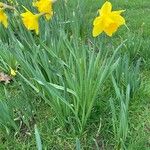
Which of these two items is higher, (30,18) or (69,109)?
(30,18)

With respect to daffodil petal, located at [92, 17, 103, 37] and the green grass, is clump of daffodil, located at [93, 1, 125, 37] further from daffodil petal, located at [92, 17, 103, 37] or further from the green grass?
the green grass

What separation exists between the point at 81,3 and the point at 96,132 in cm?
161

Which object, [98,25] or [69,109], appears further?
[69,109]

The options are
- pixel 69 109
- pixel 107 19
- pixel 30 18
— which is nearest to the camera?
pixel 107 19

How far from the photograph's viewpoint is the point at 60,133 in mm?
2598

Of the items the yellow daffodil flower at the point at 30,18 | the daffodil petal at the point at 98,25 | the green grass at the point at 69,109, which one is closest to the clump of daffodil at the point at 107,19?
the daffodil petal at the point at 98,25

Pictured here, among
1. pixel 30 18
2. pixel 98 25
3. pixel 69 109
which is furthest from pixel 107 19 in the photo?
pixel 69 109

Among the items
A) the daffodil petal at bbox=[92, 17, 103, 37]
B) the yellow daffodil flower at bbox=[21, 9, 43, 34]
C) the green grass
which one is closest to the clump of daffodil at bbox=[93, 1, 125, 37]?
the daffodil petal at bbox=[92, 17, 103, 37]

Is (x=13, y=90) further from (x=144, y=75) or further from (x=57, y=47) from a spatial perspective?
(x=144, y=75)

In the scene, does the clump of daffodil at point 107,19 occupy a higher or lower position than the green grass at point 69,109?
higher

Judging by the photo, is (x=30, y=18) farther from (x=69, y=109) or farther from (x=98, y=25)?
(x=69, y=109)

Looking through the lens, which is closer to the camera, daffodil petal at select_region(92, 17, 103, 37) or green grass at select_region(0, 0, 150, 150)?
daffodil petal at select_region(92, 17, 103, 37)

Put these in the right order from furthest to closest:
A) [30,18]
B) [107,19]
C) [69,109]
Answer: [69,109] < [30,18] < [107,19]

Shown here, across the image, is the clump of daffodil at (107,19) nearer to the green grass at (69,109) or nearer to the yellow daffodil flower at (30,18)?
the green grass at (69,109)
